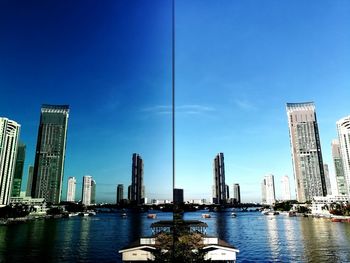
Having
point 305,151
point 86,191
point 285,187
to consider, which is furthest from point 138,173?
point 285,187

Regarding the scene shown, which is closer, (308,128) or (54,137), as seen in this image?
(54,137)

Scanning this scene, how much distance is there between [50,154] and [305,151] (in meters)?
36.5

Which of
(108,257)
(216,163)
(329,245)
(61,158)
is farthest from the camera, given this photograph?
(216,163)

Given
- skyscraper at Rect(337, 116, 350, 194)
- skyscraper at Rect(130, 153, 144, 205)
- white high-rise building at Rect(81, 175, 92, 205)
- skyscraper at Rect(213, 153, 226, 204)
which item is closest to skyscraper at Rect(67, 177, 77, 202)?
white high-rise building at Rect(81, 175, 92, 205)

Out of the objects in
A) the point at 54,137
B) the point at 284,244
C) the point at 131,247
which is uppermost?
the point at 54,137

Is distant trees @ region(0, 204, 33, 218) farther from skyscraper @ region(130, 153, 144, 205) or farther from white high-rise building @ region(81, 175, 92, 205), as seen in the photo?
white high-rise building @ region(81, 175, 92, 205)

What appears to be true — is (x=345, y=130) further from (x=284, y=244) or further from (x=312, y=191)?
(x=284, y=244)

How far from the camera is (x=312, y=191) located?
3981 centimetres

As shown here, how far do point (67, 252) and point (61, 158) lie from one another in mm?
31584

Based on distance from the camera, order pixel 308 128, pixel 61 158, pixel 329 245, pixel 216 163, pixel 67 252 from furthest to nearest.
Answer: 1. pixel 216 163
2. pixel 308 128
3. pixel 61 158
4. pixel 329 245
5. pixel 67 252

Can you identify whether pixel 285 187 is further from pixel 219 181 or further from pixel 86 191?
pixel 86 191

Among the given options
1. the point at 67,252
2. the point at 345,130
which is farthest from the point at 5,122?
the point at 345,130

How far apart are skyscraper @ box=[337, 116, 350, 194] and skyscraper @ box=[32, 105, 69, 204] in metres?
37.1

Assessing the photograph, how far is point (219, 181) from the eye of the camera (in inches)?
1984
